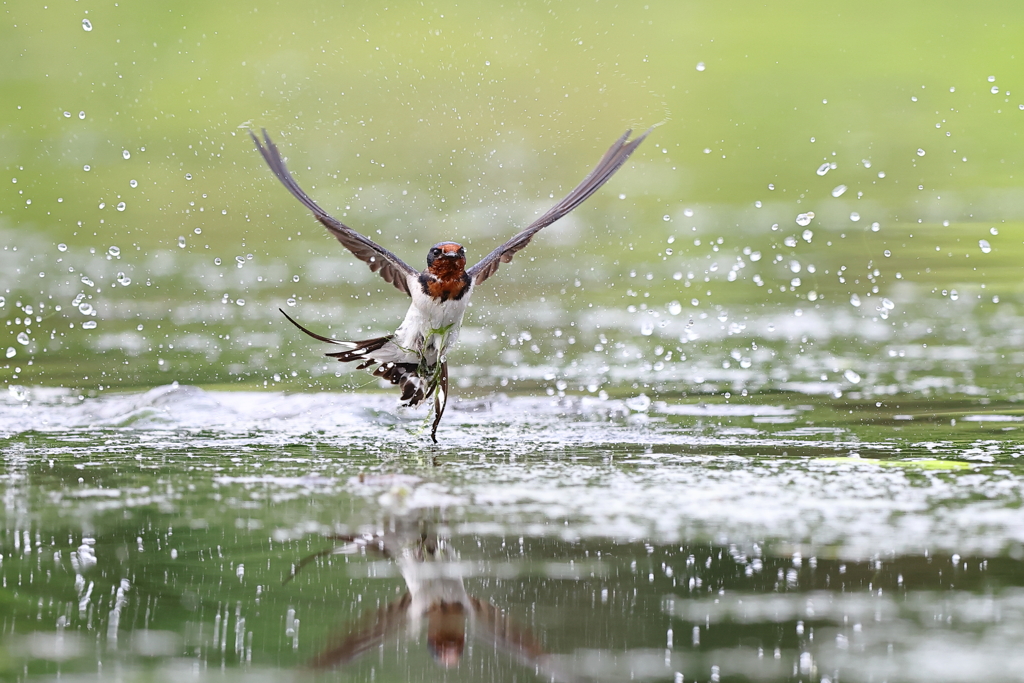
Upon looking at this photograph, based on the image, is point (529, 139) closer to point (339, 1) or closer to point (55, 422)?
point (339, 1)

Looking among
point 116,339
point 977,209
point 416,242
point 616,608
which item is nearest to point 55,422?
point 116,339

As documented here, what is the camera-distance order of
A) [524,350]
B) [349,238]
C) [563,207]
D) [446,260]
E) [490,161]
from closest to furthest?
[349,238], [446,260], [563,207], [524,350], [490,161]

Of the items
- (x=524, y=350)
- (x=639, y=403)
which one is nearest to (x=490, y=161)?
(x=524, y=350)

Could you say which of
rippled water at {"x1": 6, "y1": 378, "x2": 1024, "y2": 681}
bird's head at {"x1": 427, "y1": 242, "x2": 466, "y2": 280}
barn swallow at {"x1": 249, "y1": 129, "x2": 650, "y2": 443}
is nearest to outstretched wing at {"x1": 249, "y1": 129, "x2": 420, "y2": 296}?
barn swallow at {"x1": 249, "y1": 129, "x2": 650, "y2": 443}

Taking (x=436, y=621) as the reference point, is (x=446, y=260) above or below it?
above

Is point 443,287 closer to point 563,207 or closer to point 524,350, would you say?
point 563,207

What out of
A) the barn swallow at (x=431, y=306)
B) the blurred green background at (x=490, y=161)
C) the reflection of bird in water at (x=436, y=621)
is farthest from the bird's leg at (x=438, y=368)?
the reflection of bird in water at (x=436, y=621)

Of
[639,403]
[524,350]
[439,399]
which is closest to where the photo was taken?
[439,399]

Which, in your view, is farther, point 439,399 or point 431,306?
point 439,399

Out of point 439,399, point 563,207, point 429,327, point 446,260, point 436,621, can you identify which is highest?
point 563,207
